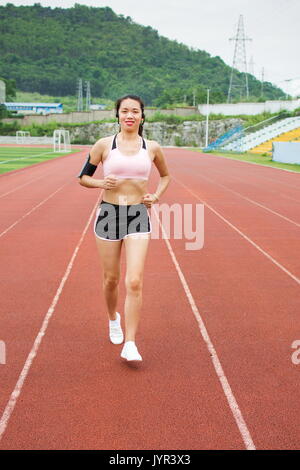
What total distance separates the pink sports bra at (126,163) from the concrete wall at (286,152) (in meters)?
26.8

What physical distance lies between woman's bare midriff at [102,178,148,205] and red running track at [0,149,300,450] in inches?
48.3

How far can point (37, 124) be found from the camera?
91562mm

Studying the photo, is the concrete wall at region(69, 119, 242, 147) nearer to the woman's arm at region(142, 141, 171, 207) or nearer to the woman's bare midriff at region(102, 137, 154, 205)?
the woman's arm at region(142, 141, 171, 207)

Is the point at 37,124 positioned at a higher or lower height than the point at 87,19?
lower

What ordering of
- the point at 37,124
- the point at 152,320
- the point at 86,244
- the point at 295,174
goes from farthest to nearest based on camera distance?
the point at 37,124 → the point at 295,174 → the point at 86,244 → the point at 152,320

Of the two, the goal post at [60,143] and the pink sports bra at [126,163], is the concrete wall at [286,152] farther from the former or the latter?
the pink sports bra at [126,163]

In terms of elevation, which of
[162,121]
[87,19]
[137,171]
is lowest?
[137,171]

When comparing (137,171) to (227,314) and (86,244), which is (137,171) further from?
(86,244)

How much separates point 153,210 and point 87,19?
168 meters

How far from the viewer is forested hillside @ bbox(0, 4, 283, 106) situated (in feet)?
412

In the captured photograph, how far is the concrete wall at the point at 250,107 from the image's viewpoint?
69181 mm

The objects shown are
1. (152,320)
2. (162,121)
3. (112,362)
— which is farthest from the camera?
(162,121)
